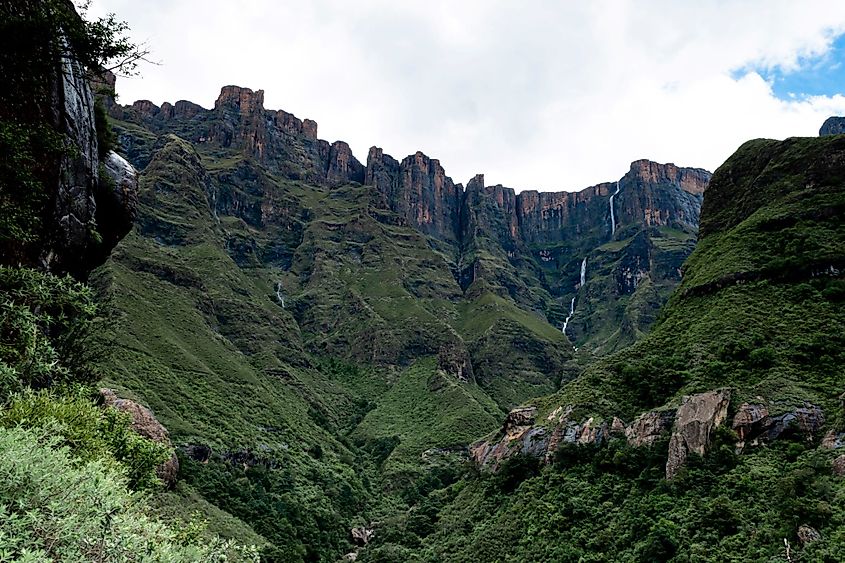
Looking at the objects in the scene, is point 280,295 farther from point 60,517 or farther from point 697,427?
point 60,517

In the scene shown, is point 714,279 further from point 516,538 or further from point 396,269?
point 396,269

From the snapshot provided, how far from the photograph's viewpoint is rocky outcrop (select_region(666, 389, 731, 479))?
40.6 metres

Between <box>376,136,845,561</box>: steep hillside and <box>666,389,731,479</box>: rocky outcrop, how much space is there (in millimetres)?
114

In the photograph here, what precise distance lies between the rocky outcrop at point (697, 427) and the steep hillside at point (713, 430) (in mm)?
114

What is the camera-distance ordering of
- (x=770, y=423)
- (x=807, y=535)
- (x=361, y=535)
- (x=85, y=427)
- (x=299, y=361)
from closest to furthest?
(x=85, y=427)
(x=807, y=535)
(x=770, y=423)
(x=361, y=535)
(x=299, y=361)

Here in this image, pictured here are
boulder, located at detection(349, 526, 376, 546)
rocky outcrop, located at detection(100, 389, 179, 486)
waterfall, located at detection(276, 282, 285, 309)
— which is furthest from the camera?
waterfall, located at detection(276, 282, 285, 309)

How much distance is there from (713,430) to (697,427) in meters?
1.11

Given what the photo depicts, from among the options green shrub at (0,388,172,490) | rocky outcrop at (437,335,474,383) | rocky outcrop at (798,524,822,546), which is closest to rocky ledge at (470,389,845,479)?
rocky outcrop at (798,524,822,546)

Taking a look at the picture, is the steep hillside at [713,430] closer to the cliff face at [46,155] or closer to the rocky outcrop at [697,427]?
the rocky outcrop at [697,427]

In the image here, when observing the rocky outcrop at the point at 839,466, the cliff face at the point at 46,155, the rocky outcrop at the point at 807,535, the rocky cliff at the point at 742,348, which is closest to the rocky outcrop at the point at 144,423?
the cliff face at the point at 46,155

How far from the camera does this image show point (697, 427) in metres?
41.1

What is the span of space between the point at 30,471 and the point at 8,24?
2015cm

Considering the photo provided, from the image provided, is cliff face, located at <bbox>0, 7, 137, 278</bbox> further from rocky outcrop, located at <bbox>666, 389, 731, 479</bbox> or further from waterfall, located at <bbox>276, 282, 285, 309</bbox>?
waterfall, located at <bbox>276, 282, 285, 309</bbox>

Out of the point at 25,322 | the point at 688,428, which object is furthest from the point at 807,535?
the point at 25,322
